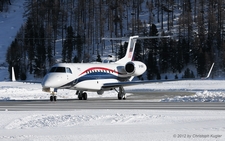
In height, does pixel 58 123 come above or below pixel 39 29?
below

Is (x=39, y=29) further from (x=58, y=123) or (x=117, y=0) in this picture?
(x=58, y=123)

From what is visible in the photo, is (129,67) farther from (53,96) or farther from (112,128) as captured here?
(112,128)

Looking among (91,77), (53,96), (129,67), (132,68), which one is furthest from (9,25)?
(53,96)

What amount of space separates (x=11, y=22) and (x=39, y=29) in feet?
54.2

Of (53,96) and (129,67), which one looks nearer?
(53,96)

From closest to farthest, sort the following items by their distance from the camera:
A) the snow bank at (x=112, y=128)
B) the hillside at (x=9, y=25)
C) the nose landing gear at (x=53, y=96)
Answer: the snow bank at (x=112, y=128), the nose landing gear at (x=53, y=96), the hillside at (x=9, y=25)

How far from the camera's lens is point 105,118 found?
55.1 ft

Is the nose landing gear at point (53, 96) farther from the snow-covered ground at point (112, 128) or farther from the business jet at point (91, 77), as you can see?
the snow-covered ground at point (112, 128)

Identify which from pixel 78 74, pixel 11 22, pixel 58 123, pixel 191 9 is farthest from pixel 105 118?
pixel 11 22

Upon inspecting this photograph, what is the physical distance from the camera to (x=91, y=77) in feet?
112

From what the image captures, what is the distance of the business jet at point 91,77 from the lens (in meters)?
31.1

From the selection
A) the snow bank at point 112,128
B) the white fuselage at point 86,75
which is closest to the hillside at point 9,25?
the white fuselage at point 86,75

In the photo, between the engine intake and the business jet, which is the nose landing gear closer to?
the business jet

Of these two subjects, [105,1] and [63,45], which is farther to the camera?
[105,1]
